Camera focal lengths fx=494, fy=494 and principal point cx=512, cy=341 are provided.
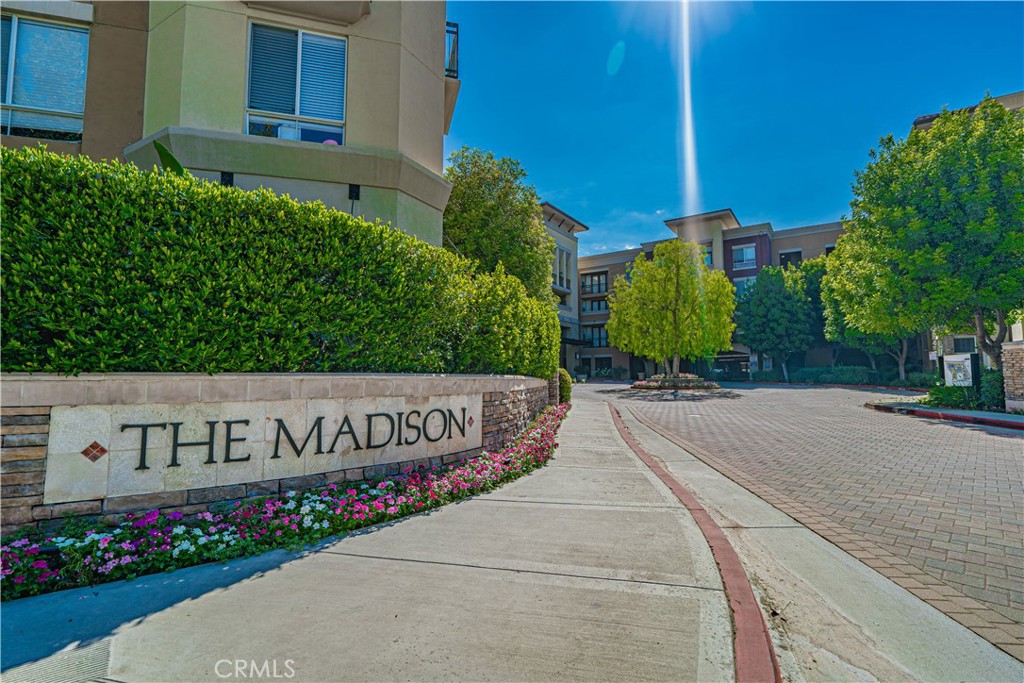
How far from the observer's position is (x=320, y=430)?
549 centimetres

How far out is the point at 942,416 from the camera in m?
16.2

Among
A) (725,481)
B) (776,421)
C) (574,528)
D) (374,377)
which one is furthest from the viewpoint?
(776,421)

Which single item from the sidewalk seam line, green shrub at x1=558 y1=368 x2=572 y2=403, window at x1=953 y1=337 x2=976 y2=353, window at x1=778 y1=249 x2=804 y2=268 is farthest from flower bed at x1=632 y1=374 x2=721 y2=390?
the sidewalk seam line

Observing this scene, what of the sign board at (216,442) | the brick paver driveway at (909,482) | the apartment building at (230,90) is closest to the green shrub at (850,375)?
the brick paver driveway at (909,482)

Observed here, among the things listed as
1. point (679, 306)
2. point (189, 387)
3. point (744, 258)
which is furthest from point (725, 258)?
point (189, 387)

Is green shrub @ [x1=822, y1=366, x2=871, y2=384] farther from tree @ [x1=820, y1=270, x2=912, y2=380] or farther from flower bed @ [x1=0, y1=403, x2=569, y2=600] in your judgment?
flower bed @ [x1=0, y1=403, x2=569, y2=600]

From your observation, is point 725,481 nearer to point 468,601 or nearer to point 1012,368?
point 468,601

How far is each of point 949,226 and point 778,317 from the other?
85.8 feet

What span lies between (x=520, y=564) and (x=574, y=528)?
1105 millimetres

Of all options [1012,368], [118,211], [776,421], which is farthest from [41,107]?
[1012,368]

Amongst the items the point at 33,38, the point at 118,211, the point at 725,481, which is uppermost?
the point at 33,38

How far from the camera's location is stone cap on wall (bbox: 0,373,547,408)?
4121 mm

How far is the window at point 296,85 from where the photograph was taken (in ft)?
30.2

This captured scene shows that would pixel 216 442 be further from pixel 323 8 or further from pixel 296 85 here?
pixel 323 8
